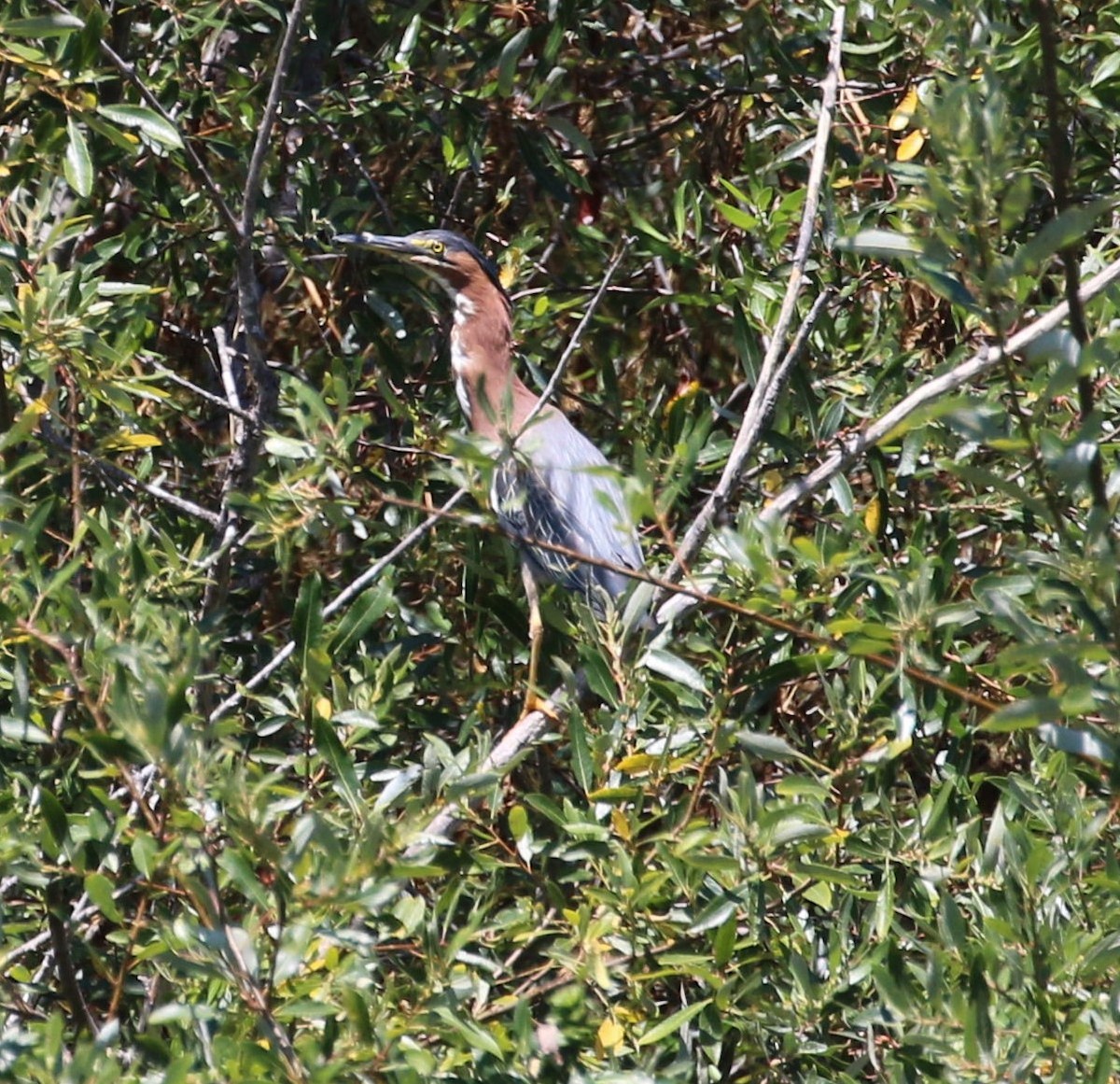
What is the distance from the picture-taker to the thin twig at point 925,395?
2049 millimetres

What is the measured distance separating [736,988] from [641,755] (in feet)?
1.03

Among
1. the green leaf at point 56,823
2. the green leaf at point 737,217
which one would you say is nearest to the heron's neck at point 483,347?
the green leaf at point 737,217

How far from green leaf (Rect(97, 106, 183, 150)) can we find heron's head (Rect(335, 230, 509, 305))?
736mm

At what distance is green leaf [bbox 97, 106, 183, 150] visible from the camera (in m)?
2.33

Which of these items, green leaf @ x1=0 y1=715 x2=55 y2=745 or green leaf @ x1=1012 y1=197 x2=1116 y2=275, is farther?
green leaf @ x1=0 y1=715 x2=55 y2=745

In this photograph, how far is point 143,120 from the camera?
2340mm

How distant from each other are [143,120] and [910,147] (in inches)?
54.9

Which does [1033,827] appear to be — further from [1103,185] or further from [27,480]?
[27,480]

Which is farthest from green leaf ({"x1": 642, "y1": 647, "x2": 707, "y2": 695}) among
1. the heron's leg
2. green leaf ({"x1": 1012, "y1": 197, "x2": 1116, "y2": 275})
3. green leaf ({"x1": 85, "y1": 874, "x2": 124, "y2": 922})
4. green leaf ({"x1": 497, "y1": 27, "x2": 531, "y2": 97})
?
green leaf ({"x1": 497, "y1": 27, "x2": 531, "y2": 97})

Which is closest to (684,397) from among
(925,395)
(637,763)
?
(925,395)

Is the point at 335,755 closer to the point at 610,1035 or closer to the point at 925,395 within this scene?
the point at 610,1035

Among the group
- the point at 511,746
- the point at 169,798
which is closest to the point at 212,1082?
the point at 169,798

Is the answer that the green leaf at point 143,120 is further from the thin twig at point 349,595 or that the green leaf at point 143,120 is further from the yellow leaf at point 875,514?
the yellow leaf at point 875,514

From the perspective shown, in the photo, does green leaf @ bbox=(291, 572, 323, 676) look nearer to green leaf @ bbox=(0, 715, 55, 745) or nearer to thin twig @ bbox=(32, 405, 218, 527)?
green leaf @ bbox=(0, 715, 55, 745)
